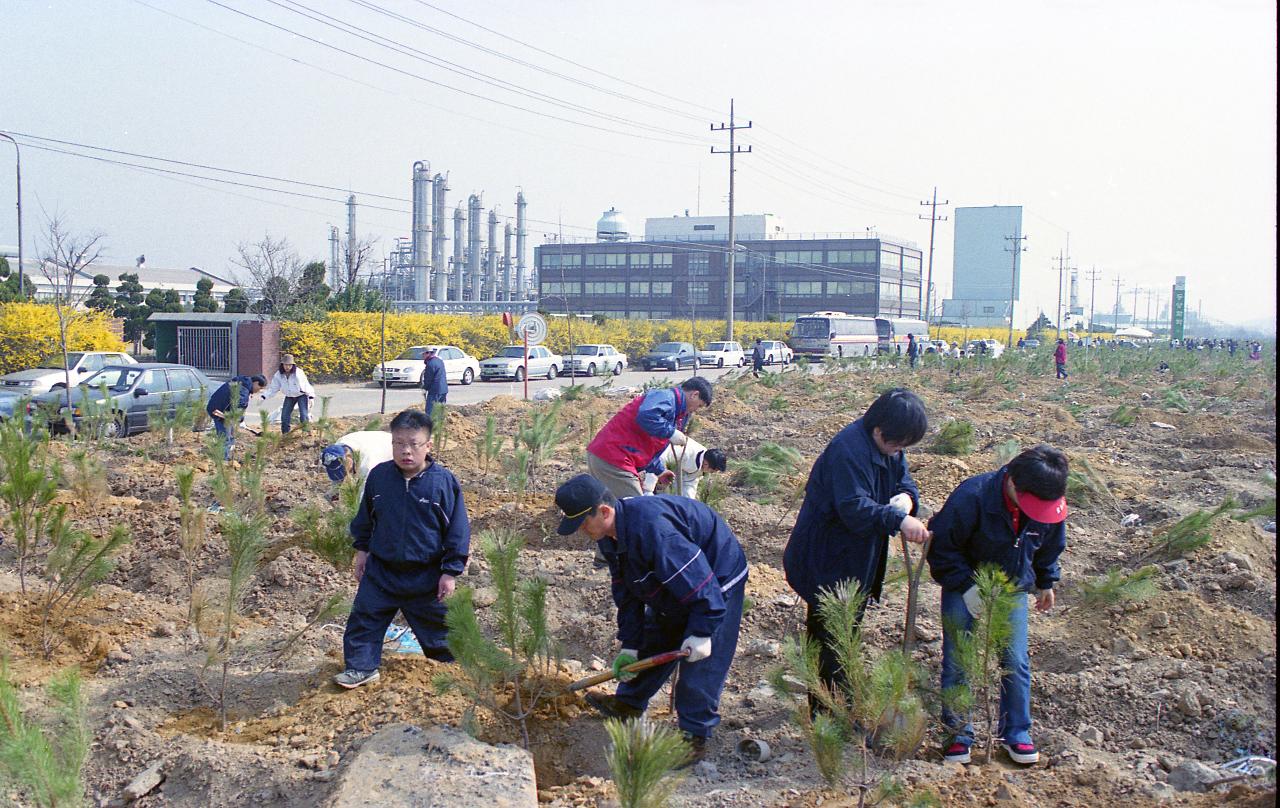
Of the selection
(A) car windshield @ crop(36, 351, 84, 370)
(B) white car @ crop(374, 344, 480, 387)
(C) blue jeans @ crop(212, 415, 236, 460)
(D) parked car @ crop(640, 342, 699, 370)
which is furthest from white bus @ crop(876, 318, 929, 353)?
(C) blue jeans @ crop(212, 415, 236, 460)

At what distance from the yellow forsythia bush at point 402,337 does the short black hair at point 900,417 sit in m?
22.3

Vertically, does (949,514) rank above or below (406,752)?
above

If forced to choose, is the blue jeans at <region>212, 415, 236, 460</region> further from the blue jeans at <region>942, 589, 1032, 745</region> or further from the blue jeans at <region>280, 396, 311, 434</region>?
the blue jeans at <region>942, 589, 1032, 745</region>

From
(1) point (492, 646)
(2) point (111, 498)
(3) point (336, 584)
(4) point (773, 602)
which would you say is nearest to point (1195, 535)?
(4) point (773, 602)

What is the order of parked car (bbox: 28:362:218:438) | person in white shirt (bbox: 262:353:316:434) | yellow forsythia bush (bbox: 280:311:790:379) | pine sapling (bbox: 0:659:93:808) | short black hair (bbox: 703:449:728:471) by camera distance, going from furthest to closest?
yellow forsythia bush (bbox: 280:311:790:379)
parked car (bbox: 28:362:218:438)
person in white shirt (bbox: 262:353:316:434)
short black hair (bbox: 703:449:728:471)
pine sapling (bbox: 0:659:93:808)

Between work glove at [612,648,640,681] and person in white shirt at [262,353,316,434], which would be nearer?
work glove at [612,648,640,681]

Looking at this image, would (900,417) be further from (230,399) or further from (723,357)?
(723,357)

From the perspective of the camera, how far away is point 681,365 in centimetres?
3794

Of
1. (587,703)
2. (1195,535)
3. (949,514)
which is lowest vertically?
(587,703)

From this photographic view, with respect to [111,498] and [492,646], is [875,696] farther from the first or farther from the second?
[111,498]

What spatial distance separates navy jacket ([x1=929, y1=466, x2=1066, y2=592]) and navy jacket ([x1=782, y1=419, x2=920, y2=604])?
0.18 metres

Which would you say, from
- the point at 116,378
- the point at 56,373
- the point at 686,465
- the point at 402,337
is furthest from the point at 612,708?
the point at 402,337

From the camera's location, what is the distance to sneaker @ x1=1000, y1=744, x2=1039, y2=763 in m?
3.48

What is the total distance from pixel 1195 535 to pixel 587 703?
3915mm
